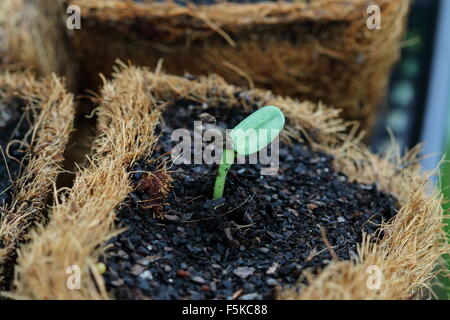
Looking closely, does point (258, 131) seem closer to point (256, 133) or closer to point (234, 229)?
point (256, 133)

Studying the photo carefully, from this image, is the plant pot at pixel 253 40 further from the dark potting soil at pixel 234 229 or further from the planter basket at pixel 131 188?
the dark potting soil at pixel 234 229

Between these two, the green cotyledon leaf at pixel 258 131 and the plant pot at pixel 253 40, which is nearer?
the green cotyledon leaf at pixel 258 131

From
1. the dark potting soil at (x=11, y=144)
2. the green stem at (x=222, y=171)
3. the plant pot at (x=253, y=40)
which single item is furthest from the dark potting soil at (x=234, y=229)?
the plant pot at (x=253, y=40)

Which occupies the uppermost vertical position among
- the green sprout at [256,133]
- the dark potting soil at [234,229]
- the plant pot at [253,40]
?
the plant pot at [253,40]

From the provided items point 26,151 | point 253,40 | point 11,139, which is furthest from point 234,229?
point 253,40

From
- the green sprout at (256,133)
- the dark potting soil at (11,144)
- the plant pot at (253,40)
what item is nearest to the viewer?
the green sprout at (256,133)

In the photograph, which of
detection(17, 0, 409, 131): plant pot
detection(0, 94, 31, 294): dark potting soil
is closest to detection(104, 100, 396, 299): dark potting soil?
detection(0, 94, 31, 294): dark potting soil

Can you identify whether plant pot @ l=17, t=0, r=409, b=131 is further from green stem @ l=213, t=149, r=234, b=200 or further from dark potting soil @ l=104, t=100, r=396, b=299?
green stem @ l=213, t=149, r=234, b=200

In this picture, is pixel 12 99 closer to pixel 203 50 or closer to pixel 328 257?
pixel 203 50
